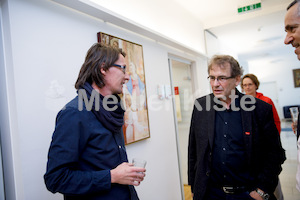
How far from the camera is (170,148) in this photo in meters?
3.47

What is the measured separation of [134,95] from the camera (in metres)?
2.63

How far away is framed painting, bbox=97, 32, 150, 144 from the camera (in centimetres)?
246

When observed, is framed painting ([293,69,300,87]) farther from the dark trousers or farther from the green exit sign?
the dark trousers

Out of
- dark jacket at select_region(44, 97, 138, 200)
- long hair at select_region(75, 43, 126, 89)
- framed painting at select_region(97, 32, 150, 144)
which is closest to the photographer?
dark jacket at select_region(44, 97, 138, 200)

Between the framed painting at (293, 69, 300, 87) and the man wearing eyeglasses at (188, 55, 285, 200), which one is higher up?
the framed painting at (293, 69, 300, 87)

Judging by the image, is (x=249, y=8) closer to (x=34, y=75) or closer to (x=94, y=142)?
(x=34, y=75)

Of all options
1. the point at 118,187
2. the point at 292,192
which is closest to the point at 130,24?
the point at 118,187

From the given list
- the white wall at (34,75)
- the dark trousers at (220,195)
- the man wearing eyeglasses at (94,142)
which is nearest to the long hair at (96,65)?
the man wearing eyeglasses at (94,142)

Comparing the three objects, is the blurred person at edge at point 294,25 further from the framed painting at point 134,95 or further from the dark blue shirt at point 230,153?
the framed painting at point 134,95

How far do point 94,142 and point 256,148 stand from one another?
1295 millimetres

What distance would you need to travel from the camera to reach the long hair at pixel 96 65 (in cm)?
132

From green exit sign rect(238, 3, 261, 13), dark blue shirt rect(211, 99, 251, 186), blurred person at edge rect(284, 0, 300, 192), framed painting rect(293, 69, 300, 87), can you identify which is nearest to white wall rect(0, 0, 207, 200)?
dark blue shirt rect(211, 99, 251, 186)

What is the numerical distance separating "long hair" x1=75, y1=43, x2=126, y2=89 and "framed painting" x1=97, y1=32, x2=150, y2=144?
→ 0.95 m

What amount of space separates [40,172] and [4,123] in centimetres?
44
